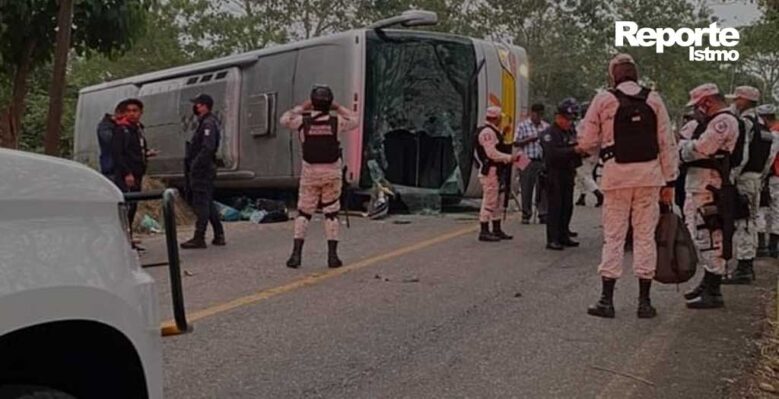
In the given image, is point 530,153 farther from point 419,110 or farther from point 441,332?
point 441,332

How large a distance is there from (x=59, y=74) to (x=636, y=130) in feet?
19.8

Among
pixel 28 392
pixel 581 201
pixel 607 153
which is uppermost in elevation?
pixel 607 153

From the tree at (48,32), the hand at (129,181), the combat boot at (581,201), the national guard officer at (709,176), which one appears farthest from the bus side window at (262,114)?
the national guard officer at (709,176)

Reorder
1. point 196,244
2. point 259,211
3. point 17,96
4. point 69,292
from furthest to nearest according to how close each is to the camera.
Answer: point 259,211 < point 17,96 < point 196,244 < point 69,292

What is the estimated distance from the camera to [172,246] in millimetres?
2895

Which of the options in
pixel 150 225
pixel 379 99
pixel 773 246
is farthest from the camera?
pixel 379 99

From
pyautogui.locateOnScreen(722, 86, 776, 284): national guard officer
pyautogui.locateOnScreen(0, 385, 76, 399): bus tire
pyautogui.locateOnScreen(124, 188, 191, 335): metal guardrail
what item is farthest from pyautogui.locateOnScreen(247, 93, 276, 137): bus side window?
pyautogui.locateOnScreen(0, 385, 76, 399): bus tire

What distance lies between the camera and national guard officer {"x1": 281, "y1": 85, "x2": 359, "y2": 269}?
8.98 metres

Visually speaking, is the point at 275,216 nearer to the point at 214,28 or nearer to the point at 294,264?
the point at 294,264

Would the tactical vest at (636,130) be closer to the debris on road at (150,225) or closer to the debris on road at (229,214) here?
the debris on road at (150,225)

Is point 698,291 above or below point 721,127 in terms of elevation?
below

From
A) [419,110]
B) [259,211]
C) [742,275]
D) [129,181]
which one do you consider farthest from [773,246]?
[259,211]

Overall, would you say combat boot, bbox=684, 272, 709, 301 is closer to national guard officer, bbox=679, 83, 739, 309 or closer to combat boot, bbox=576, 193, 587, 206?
national guard officer, bbox=679, 83, 739, 309

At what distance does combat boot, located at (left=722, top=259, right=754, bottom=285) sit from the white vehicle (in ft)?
21.9
